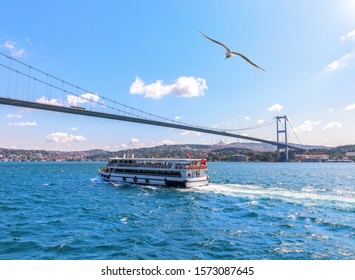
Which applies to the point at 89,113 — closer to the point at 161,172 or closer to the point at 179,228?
the point at 161,172

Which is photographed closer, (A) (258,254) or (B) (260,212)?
(A) (258,254)

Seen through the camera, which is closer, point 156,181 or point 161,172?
point 156,181

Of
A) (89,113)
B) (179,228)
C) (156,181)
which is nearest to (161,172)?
(156,181)

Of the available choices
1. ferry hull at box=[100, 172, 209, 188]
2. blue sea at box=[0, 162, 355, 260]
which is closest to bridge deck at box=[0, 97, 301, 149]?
ferry hull at box=[100, 172, 209, 188]

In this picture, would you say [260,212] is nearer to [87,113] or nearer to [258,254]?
[258,254]

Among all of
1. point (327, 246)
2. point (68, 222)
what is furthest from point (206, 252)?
point (68, 222)

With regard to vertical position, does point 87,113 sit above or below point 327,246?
above

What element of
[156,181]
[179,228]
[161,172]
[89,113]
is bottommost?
[179,228]

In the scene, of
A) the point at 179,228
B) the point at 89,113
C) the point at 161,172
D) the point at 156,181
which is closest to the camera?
the point at 179,228

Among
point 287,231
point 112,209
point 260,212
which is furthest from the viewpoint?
point 112,209
